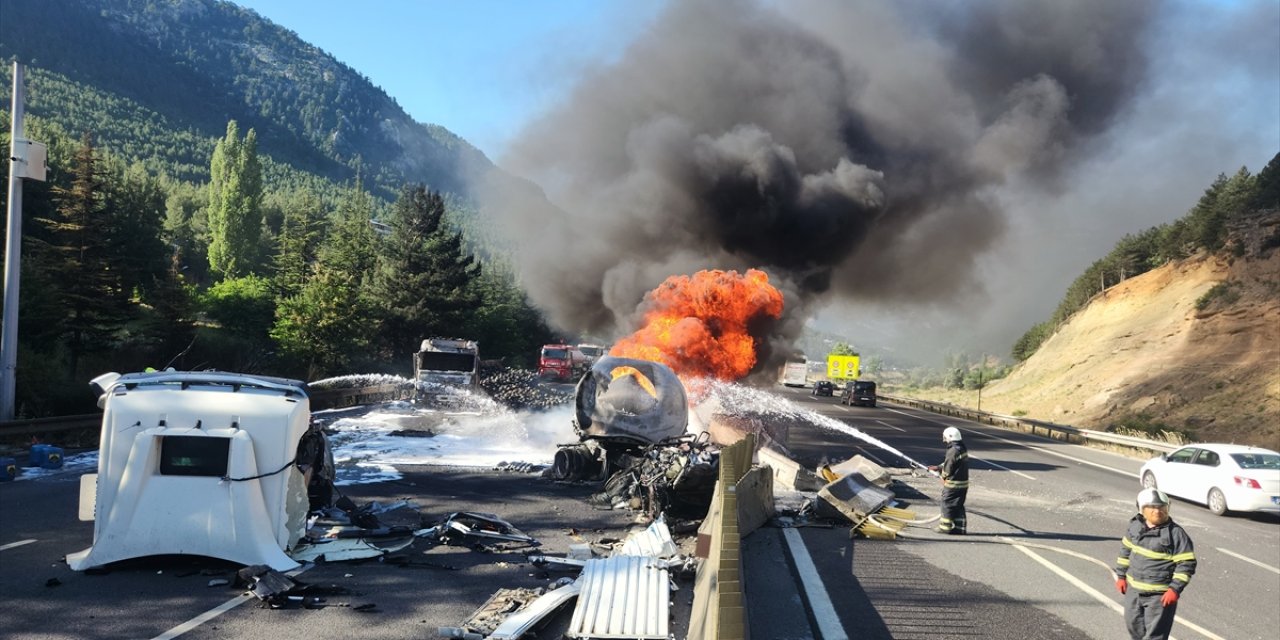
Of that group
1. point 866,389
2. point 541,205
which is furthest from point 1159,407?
point 541,205

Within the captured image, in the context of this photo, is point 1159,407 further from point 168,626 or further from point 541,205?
point 168,626

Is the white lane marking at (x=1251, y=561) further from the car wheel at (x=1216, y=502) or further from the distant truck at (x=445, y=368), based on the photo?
the distant truck at (x=445, y=368)

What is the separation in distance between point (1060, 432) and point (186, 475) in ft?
106

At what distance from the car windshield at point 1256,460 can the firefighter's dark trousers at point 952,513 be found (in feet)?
23.6

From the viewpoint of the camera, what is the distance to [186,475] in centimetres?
704

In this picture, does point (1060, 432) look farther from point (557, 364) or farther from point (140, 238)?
point (140, 238)

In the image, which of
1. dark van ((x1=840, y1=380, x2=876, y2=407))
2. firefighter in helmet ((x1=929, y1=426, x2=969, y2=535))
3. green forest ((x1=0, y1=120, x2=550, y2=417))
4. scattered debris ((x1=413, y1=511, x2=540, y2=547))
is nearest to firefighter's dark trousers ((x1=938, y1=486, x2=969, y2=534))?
firefighter in helmet ((x1=929, y1=426, x2=969, y2=535))

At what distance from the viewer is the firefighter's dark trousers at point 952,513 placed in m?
11.0

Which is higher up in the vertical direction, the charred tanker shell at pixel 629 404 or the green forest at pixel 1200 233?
the green forest at pixel 1200 233

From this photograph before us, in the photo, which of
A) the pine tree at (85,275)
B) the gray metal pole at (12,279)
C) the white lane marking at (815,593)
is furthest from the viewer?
the pine tree at (85,275)

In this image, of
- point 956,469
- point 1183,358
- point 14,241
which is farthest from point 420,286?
point 956,469

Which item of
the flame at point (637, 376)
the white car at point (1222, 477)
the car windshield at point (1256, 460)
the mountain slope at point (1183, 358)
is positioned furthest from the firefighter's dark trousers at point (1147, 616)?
the mountain slope at point (1183, 358)

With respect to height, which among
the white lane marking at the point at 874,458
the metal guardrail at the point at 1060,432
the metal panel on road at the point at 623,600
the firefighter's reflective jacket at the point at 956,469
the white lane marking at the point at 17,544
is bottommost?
the metal guardrail at the point at 1060,432

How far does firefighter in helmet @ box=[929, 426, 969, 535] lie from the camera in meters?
10.8
